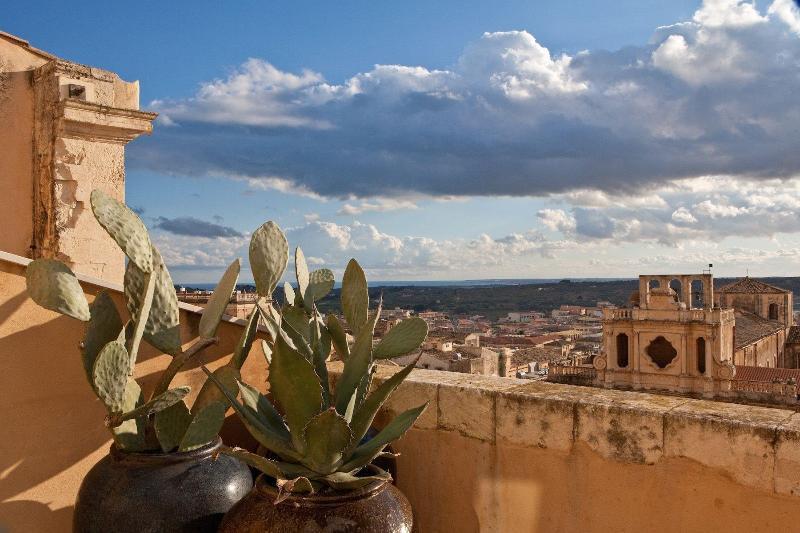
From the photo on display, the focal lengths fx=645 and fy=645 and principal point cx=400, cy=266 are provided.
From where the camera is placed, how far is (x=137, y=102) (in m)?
3.93

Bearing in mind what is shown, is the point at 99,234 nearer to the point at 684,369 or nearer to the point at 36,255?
the point at 36,255

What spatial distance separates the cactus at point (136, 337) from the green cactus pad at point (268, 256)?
107 mm

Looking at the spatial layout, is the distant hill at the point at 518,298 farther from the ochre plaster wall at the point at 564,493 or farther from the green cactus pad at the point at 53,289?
the green cactus pad at the point at 53,289

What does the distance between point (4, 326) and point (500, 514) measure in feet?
6.01

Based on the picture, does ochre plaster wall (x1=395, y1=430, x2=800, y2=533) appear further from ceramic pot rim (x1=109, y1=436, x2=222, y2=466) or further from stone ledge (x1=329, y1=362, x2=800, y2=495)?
ceramic pot rim (x1=109, y1=436, x2=222, y2=466)

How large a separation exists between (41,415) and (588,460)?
1.91 meters

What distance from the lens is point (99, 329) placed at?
2.16 meters

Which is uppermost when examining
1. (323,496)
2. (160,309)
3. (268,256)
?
(268,256)

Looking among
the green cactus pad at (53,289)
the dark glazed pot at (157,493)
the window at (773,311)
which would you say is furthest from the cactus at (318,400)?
the window at (773,311)

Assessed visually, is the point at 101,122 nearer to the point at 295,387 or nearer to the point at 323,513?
the point at 295,387

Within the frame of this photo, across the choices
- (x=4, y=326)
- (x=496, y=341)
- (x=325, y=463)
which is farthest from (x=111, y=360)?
(x=496, y=341)

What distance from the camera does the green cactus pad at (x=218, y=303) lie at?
2.30 m

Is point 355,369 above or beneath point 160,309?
beneath

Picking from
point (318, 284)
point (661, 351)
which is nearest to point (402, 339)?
point (318, 284)
